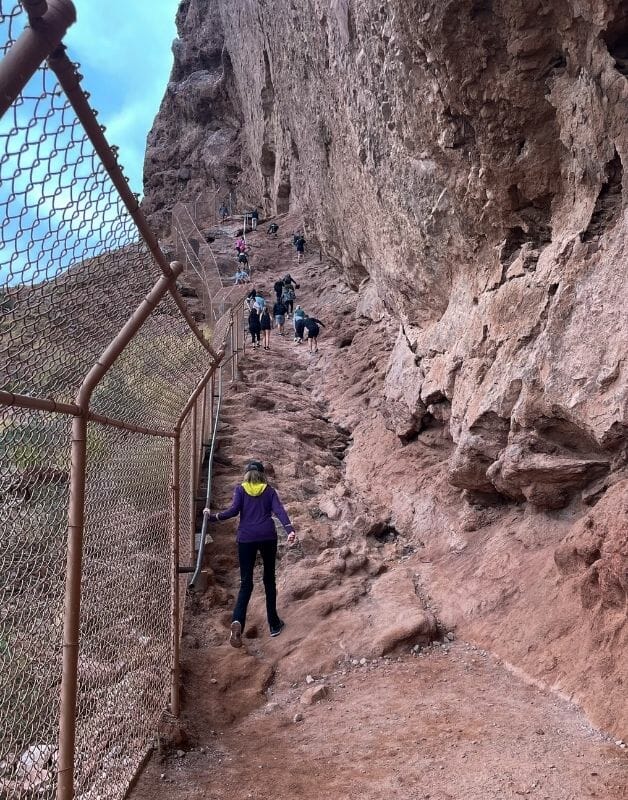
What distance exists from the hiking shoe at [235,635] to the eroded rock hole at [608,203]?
4247 millimetres

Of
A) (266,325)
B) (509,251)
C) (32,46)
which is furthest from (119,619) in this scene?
(266,325)

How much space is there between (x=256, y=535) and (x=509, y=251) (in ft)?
12.4

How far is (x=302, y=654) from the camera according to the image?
4.93 m

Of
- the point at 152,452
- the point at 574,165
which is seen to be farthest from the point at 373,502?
the point at 574,165

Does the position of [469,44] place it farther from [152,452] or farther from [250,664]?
[250,664]

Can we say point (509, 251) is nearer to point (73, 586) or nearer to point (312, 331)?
point (73, 586)

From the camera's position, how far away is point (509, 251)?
6.29 meters

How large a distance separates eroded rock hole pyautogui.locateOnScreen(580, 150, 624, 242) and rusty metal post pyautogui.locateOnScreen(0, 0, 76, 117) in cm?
453

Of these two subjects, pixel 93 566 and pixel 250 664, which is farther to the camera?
pixel 250 664

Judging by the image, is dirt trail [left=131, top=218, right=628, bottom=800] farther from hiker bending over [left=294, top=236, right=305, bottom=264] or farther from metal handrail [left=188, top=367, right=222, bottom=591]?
hiker bending over [left=294, top=236, right=305, bottom=264]

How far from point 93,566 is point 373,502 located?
4355mm

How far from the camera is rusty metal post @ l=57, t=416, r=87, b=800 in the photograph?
2346mm

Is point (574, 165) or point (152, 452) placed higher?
point (574, 165)

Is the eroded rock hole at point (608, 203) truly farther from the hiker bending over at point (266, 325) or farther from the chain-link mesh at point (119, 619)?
the hiker bending over at point (266, 325)
